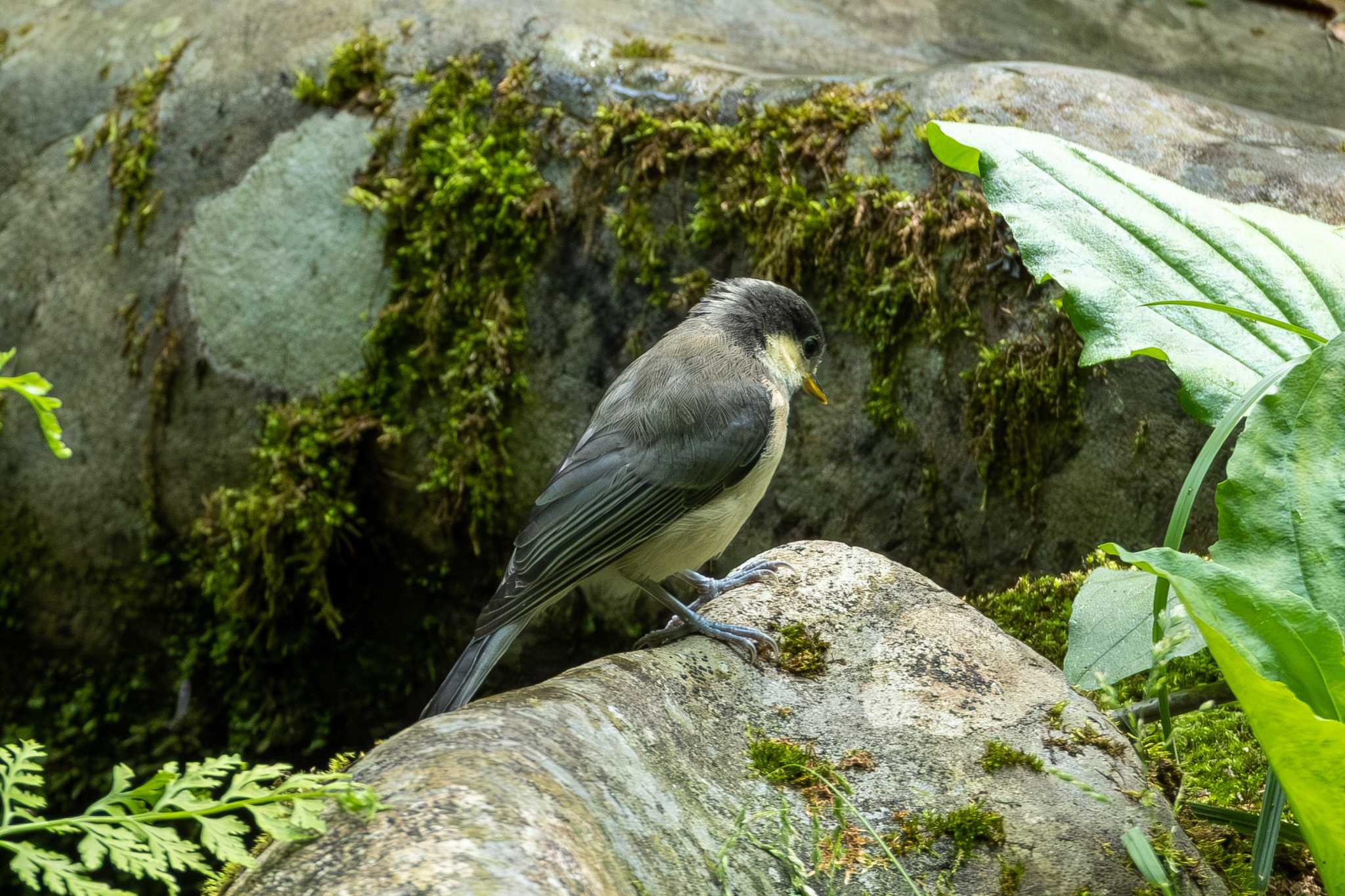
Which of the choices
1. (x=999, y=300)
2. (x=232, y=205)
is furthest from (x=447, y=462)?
(x=999, y=300)

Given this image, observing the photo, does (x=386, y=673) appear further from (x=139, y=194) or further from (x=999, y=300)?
(x=999, y=300)

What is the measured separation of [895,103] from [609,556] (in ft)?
7.44

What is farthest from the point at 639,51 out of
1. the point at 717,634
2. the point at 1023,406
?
the point at 717,634

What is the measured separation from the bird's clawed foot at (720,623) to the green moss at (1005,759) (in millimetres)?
488

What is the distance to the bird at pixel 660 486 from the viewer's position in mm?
2996

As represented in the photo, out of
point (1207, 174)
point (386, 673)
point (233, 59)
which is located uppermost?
point (233, 59)

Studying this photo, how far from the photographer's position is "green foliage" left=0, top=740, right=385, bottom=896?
1.46 metres

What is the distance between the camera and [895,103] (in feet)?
14.5

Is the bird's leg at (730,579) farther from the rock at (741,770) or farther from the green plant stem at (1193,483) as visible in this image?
the green plant stem at (1193,483)

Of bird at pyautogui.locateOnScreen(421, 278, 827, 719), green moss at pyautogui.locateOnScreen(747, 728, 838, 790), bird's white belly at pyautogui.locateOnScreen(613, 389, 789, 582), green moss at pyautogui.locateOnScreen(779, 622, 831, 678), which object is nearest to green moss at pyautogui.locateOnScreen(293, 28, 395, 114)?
bird at pyautogui.locateOnScreen(421, 278, 827, 719)

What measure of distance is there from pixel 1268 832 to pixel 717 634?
1096 mm

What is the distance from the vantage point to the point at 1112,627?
2250 mm

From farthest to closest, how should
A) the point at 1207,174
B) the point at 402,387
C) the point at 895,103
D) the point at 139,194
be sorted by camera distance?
1. the point at 139,194
2. the point at 402,387
3. the point at 895,103
4. the point at 1207,174

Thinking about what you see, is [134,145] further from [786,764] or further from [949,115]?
[786,764]
